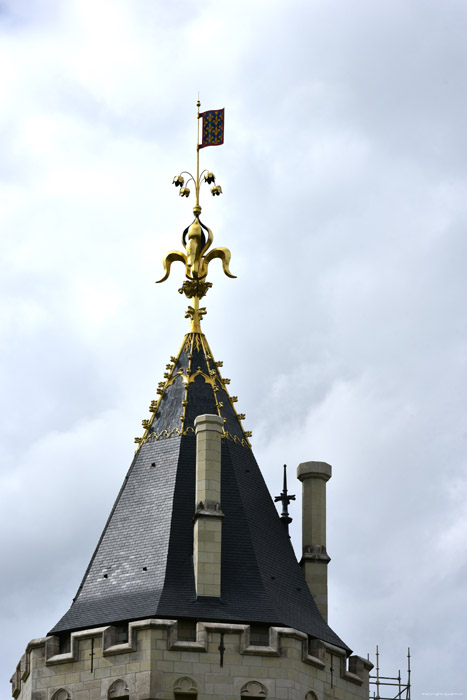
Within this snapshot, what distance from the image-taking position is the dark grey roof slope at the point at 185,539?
51.6m

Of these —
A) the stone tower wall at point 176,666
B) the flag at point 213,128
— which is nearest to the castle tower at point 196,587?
the stone tower wall at point 176,666

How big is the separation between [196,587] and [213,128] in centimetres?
1500

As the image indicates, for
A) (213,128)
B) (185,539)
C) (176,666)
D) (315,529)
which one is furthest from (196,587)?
(213,128)

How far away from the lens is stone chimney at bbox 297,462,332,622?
56.1 m

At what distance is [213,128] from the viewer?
201ft

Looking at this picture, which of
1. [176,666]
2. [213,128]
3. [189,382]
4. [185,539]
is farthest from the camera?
[213,128]

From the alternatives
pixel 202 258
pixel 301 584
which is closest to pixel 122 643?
pixel 301 584

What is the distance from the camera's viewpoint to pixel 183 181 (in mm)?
60312

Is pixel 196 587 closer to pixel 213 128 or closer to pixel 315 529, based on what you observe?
pixel 315 529

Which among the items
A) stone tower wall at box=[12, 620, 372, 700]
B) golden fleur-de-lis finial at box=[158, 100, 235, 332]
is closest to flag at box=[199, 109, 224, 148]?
golden fleur-de-lis finial at box=[158, 100, 235, 332]

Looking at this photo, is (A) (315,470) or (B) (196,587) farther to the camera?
(A) (315,470)

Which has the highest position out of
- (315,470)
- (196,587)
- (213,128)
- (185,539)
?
(213,128)

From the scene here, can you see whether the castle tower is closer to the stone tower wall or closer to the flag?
the stone tower wall

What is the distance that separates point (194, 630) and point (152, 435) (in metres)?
6.92
